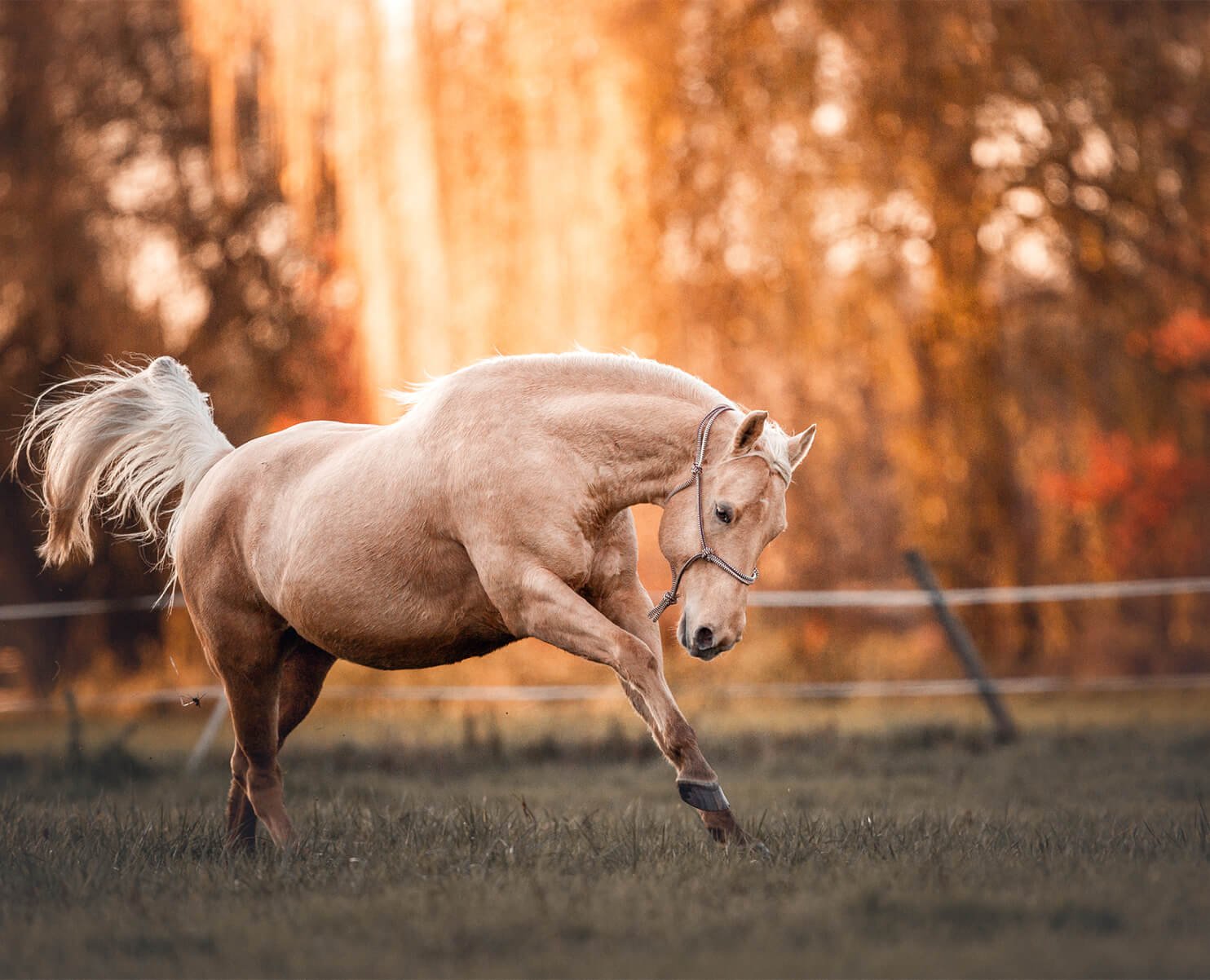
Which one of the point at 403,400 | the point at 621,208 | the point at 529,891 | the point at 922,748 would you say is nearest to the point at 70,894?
the point at 529,891

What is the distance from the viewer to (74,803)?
7.24m

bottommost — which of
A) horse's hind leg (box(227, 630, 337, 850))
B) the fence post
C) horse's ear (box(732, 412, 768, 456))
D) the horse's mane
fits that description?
the fence post

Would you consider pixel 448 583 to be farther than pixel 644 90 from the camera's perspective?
No

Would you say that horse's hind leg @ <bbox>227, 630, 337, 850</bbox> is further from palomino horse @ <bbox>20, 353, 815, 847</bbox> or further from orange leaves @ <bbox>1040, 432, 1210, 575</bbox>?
orange leaves @ <bbox>1040, 432, 1210, 575</bbox>

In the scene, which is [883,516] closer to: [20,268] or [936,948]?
[20,268]

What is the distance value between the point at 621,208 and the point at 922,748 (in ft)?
20.7

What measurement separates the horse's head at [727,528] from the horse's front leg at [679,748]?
0.25 m

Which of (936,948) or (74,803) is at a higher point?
(936,948)

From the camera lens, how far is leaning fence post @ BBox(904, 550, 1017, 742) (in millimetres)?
10578

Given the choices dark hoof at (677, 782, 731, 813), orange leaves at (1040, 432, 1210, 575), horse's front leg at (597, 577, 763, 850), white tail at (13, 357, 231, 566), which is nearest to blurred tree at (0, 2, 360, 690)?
orange leaves at (1040, 432, 1210, 575)

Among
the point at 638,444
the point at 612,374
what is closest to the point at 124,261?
the point at 612,374

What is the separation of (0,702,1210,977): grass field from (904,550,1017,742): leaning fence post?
102 inches

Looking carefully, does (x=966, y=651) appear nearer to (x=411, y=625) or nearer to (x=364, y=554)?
(x=411, y=625)

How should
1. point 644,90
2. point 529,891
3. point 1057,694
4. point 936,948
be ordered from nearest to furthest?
point 936,948
point 529,891
point 644,90
point 1057,694
